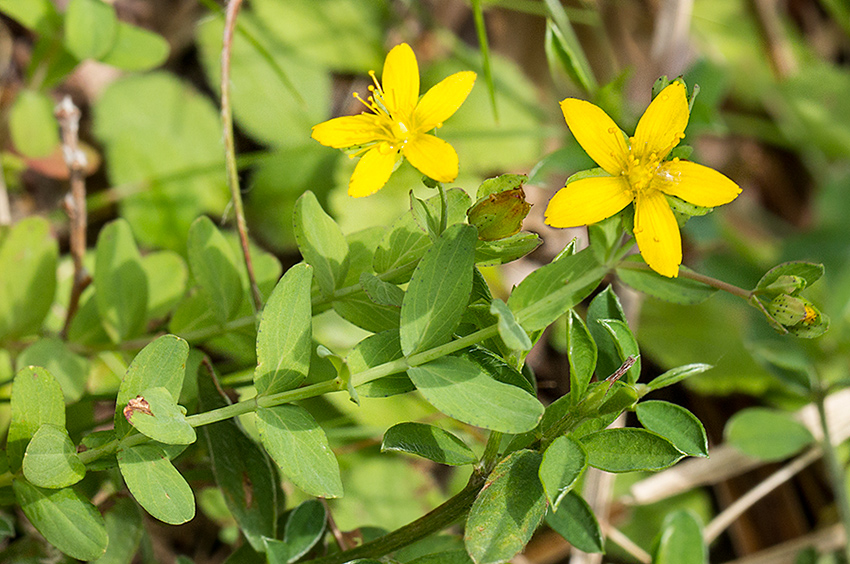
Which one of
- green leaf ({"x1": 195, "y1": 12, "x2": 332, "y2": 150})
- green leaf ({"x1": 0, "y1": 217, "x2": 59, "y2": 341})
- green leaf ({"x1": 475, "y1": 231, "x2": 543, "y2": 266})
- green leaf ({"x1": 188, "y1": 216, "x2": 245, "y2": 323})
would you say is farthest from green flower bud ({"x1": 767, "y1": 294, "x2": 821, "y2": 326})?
A: green leaf ({"x1": 195, "y1": 12, "x2": 332, "y2": 150})

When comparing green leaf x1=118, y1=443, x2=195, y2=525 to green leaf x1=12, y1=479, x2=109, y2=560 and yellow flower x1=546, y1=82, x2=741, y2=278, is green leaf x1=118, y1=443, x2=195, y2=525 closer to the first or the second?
green leaf x1=12, y1=479, x2=109, y2=560

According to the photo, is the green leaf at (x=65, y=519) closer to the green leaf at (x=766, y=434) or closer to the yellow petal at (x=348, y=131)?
the yellow petal at (x=348, y=131)

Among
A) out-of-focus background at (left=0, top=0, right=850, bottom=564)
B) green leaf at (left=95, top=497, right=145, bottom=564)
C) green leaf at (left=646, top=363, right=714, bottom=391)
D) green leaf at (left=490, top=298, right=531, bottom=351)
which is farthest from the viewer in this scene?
out-of-focus background at (left=0, top=0, right=850, bottom=564)

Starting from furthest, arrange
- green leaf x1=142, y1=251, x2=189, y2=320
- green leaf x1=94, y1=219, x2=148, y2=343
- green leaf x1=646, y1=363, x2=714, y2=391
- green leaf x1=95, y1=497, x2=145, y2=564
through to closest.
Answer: green leaf x1=142, y1=251, x2=189, y2=320 < green leaf x1=94, y1=219, x2=148, y2=343 < green leaf x1=95, y1=497, x2=145, y2=564 < green leaf x1=646, y1=363, x2=714, y2=391

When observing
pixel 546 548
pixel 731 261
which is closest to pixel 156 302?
pixel 546 548

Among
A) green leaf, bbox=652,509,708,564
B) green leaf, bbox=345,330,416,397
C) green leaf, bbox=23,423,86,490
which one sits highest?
green leaf, bbox=345,330,416,397

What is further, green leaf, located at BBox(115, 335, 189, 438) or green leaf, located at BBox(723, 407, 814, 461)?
green leaf, located at BBox(723, 407, 814, 461)

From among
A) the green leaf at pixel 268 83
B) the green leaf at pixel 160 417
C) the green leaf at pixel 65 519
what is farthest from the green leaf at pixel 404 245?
the green leaf at pixel 268 83
